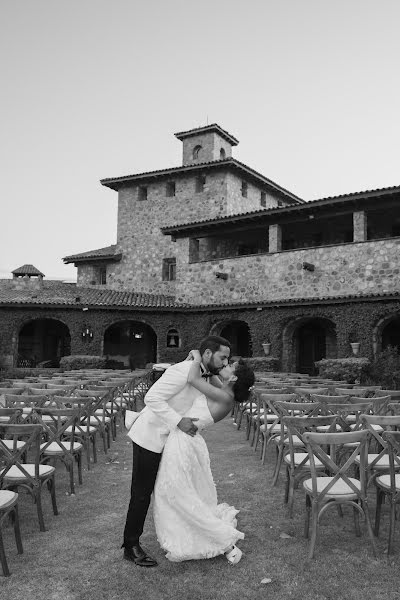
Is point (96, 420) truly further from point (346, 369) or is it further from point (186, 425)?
point (346, 369)

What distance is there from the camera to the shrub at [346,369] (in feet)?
56.0

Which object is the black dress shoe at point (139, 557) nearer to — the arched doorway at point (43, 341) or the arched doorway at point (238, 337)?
the arched doorway at point (238, 337)

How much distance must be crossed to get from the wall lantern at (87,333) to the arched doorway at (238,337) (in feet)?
21.3

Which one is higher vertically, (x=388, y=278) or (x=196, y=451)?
(x=388, y=278)

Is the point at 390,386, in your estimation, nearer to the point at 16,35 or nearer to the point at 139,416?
the point at 139,416

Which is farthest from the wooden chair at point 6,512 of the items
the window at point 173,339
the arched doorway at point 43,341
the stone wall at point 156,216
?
the stone wall at point 156,216

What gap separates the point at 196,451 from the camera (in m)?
3.95

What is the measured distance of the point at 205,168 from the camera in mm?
28344

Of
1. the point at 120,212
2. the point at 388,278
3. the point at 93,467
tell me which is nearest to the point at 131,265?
the point at 120,212

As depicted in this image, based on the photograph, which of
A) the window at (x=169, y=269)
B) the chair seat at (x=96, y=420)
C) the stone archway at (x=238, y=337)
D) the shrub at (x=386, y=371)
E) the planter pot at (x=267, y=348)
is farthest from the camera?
the window at (x=169, y=269)

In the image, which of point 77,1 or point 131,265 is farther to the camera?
point 131,265

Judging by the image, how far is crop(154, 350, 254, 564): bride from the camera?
3.77 metres

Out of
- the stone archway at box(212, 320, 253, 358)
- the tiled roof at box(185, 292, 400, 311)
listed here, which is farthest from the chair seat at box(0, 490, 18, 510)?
the stone archway at box(212, 320, 253, 358)

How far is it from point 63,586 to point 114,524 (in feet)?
4.29
